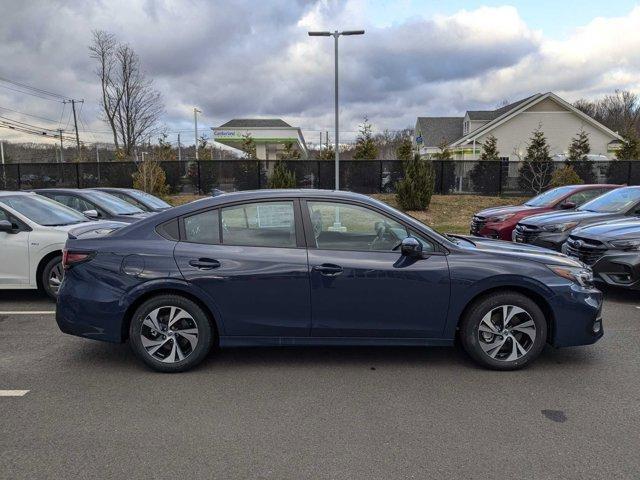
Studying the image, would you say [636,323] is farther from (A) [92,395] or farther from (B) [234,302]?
(A) [92,395]

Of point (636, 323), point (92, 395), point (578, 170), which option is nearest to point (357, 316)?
point (92, 395)

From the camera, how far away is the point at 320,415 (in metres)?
3.51

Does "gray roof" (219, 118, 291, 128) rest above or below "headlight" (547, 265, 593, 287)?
above

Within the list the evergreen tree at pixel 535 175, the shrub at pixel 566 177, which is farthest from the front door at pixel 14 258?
the evergreen tree at pixel 535 175

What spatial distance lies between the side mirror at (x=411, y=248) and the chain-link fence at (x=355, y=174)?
1874cm

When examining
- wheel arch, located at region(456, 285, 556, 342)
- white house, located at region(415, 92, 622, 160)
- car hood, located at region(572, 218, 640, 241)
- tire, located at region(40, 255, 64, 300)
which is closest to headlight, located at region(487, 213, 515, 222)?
car hood, located at region(572, 218, 640, 241)

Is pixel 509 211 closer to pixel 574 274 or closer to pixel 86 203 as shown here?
pixel 574 274

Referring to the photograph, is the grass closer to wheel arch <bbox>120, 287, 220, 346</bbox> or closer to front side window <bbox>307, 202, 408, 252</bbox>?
front side window <bbox>307, 202, 408, 252</bbox>

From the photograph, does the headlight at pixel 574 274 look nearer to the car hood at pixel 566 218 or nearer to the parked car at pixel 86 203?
the car hood at pixel 566 218

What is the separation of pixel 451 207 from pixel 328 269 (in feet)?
57.3

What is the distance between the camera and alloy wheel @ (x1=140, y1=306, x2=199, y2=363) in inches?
165

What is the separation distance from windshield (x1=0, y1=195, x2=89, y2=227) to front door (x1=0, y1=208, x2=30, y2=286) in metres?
0.37

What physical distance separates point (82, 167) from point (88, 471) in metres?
23.8

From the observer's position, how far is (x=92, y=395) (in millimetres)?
3859
